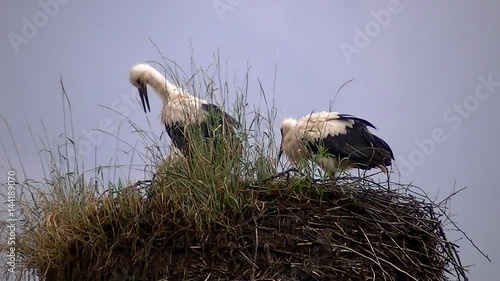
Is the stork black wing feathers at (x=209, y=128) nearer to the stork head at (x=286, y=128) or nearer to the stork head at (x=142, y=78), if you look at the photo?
the stork head at (x=286, y=128)

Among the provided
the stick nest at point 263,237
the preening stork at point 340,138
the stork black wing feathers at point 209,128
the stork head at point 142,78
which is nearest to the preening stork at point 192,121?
the stork black wing feathers at point 209,128

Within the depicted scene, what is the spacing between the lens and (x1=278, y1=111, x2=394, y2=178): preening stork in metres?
3.59

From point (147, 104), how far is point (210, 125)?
1.68 metres

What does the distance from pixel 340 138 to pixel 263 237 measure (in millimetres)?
1717

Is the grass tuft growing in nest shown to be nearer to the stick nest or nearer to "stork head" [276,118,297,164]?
the stick nest

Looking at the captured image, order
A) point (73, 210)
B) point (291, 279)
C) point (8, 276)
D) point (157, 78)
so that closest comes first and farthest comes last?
point (291, 279) < point (73, 210) < point (8, 276) < point (157, 78)

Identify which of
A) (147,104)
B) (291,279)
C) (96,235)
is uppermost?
(147,104)

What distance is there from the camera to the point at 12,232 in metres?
2.74

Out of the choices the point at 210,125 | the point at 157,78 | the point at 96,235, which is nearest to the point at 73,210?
the point at 96,235

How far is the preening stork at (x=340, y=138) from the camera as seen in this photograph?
141 inches

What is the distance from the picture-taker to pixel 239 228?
7.30 ft

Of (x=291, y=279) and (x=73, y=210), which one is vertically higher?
(x=73, y=210)

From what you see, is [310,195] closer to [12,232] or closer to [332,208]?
[332,208]

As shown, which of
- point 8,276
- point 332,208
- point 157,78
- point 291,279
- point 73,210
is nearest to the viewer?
point 291,279
